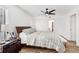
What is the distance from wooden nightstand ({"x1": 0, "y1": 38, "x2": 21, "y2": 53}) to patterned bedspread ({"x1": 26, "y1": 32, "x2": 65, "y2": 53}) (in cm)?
18

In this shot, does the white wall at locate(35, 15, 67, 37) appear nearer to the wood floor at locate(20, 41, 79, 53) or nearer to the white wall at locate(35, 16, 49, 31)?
the white wall at locate(35, 16, 49, 31)

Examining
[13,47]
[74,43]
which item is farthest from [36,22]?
[74,43]

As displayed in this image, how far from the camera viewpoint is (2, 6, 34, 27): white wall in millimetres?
1938

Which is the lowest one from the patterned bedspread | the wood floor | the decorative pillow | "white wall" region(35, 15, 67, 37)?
the wood floor

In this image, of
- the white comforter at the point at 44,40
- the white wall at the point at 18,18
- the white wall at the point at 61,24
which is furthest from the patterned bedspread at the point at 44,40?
the white wall at the point at 18,18

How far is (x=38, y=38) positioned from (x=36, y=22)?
0.31m

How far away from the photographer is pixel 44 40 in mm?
2135

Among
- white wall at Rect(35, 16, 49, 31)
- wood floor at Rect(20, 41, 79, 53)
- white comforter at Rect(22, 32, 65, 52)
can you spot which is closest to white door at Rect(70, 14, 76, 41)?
wood floor at Rect(20, 41, 79, 53)

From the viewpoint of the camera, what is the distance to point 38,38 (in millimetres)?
2121

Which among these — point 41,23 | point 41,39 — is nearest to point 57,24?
point 41,23

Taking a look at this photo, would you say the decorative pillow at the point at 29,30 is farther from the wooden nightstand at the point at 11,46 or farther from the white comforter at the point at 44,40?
the wooden nightstand at the point at 11,46

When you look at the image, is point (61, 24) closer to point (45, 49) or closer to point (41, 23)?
point (41, 23)

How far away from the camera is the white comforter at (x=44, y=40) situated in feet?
6.77
